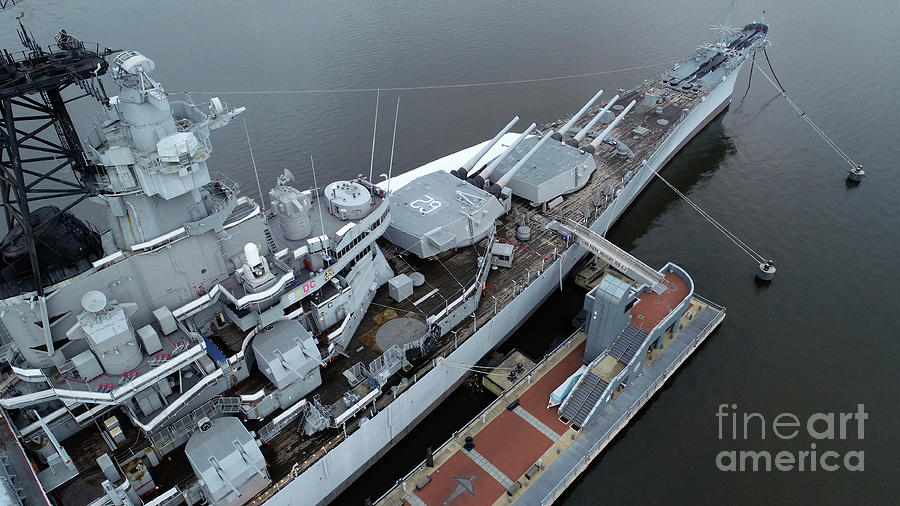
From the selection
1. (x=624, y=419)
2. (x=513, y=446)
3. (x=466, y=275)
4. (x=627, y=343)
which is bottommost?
(x=624, y=419)

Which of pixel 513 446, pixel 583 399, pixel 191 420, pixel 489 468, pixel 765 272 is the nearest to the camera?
pixel 191 420

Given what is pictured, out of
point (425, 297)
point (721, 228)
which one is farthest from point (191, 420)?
point (721, 228)

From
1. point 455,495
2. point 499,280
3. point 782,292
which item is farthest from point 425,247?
point 782,292

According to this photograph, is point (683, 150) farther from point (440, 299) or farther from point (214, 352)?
point (214, 352)

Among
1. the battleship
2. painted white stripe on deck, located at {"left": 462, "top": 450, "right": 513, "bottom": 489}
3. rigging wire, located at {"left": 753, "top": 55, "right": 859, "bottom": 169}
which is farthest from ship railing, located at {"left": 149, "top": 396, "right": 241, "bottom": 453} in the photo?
rigging wire, located at {"left": 753, "top": 55, "right": 859, "bottom": 169}

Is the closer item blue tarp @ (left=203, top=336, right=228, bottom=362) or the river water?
blue tarp @ (left=203, top=336, right=228, bottom=362)

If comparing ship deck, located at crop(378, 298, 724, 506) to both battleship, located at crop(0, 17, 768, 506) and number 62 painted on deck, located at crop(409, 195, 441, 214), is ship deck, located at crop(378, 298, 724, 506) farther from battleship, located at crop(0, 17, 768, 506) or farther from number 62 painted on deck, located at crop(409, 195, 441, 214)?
number 62 painted on deck, located at crop(409, 195, 441, 214)
